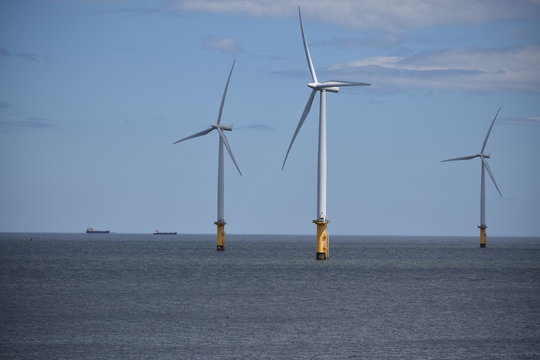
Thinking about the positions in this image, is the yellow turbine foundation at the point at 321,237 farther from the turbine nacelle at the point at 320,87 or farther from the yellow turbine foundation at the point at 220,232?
the yellow turbine foundation at the point at 220,232

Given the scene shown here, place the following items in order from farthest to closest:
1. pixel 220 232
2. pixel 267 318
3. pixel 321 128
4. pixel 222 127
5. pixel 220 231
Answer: pixel 220 232
pixel 220 231
pixel 222 127
pixel 321 128
pixel 267 318

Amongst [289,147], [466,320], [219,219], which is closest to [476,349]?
[466,320]

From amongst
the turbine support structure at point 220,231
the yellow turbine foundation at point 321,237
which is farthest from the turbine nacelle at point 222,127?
the yellow turbine foundation at point 321,237

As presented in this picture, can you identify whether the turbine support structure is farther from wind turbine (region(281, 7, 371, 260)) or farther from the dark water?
the dark water

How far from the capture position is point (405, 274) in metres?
110

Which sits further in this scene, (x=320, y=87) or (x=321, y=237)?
(x=321, y=237)

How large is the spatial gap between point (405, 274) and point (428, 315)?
51374 millimetres

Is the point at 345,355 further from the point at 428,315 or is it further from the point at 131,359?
the point at 428,315

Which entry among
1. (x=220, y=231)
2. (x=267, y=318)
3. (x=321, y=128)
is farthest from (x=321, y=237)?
(x=267, y=318)

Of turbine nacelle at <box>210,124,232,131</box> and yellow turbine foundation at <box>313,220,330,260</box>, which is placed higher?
turbine nacelle at <box>210,124,232,131</box>

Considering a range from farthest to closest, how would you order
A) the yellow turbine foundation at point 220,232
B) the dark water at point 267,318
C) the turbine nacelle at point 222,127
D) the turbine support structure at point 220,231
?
the yellow turbine foundation at point 220,232, the turbine support structure at point 220,231, the turbine nacelle at point 222,127, the dark water at point 267,318

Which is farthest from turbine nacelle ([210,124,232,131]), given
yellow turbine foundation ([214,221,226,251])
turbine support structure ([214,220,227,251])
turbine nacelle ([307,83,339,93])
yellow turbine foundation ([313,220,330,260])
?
turbine nacelle ([307,83,339,93])

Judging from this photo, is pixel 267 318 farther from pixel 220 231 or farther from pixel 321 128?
pixel 220 231

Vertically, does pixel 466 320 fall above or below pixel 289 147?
below
